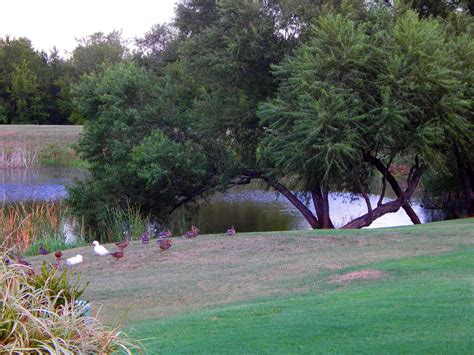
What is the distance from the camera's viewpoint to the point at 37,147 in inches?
2060

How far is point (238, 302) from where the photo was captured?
11.5m

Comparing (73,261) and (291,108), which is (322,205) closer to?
(291,108)

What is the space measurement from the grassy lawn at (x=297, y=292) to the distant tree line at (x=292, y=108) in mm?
5402

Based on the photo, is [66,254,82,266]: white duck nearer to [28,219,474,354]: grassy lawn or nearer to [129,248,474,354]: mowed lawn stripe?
[28,219,474,354]: grassy lawn

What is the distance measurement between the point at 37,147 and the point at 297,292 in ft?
143

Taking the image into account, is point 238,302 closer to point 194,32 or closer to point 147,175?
point 147,175

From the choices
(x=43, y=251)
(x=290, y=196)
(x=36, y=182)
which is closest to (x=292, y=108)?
(x=290, y=196)

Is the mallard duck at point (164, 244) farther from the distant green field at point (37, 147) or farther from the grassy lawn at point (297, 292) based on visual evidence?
the distant green field at point (37, 147)

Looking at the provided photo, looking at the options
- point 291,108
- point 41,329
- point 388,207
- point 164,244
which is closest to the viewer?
point 41,329

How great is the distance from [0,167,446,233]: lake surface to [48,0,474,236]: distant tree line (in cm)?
267

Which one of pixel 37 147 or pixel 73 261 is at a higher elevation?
pixel 37 147

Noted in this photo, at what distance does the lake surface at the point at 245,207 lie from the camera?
103ft

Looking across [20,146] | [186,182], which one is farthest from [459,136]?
[20,146]

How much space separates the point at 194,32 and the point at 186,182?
318 inches
